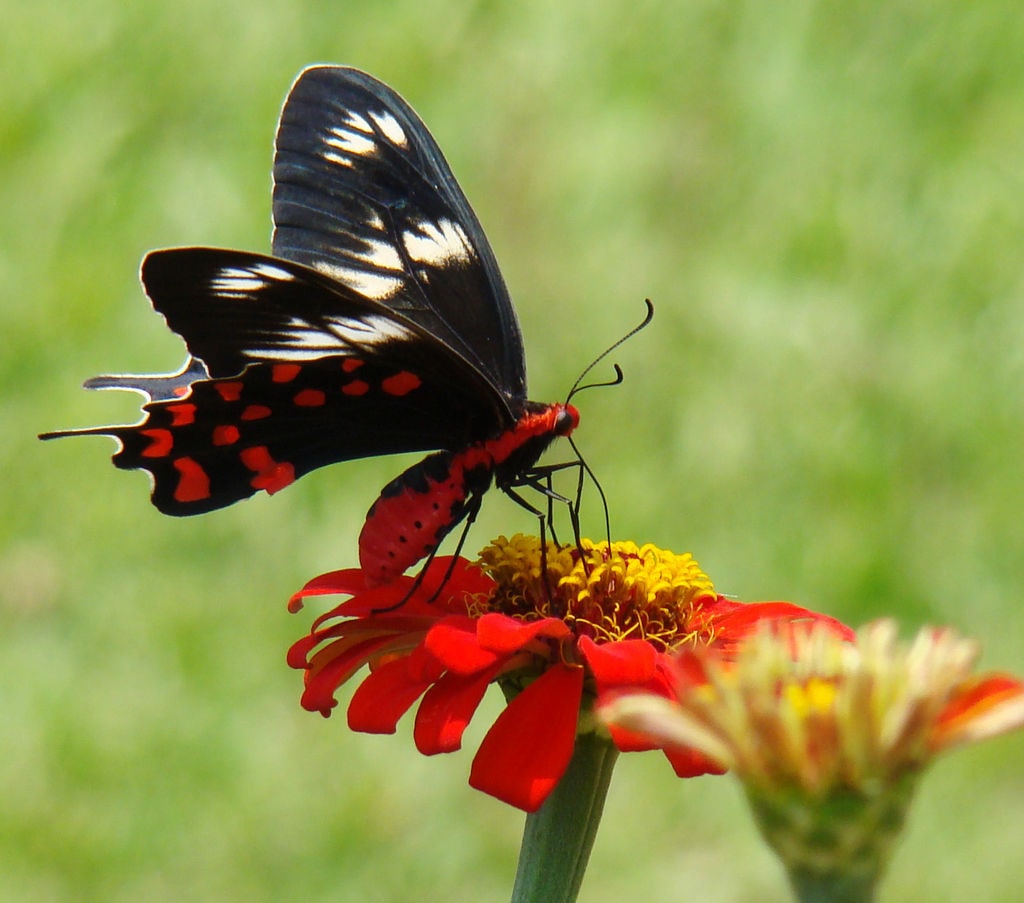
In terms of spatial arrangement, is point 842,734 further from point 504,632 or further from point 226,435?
point 226,435

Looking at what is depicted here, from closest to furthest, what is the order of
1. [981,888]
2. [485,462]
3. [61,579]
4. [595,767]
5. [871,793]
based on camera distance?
[871,793], [595,767], [485,462], [981,888], [61,579]

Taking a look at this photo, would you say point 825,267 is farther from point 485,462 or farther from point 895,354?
point 485,462

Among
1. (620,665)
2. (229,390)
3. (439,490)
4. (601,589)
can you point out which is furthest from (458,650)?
(229,390)

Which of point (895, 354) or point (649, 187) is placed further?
point (649, 187)

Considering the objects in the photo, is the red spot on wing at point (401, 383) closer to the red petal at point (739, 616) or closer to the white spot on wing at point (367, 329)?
the white spot on wing at point (367, 329)

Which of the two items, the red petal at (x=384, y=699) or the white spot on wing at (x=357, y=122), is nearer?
the red petal at (x=384, y=699)

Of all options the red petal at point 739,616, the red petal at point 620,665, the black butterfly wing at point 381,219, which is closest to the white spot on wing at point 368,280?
the black butterfly wing at point 381,219

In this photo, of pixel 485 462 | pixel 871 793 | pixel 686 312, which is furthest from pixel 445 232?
pixel 686 312
